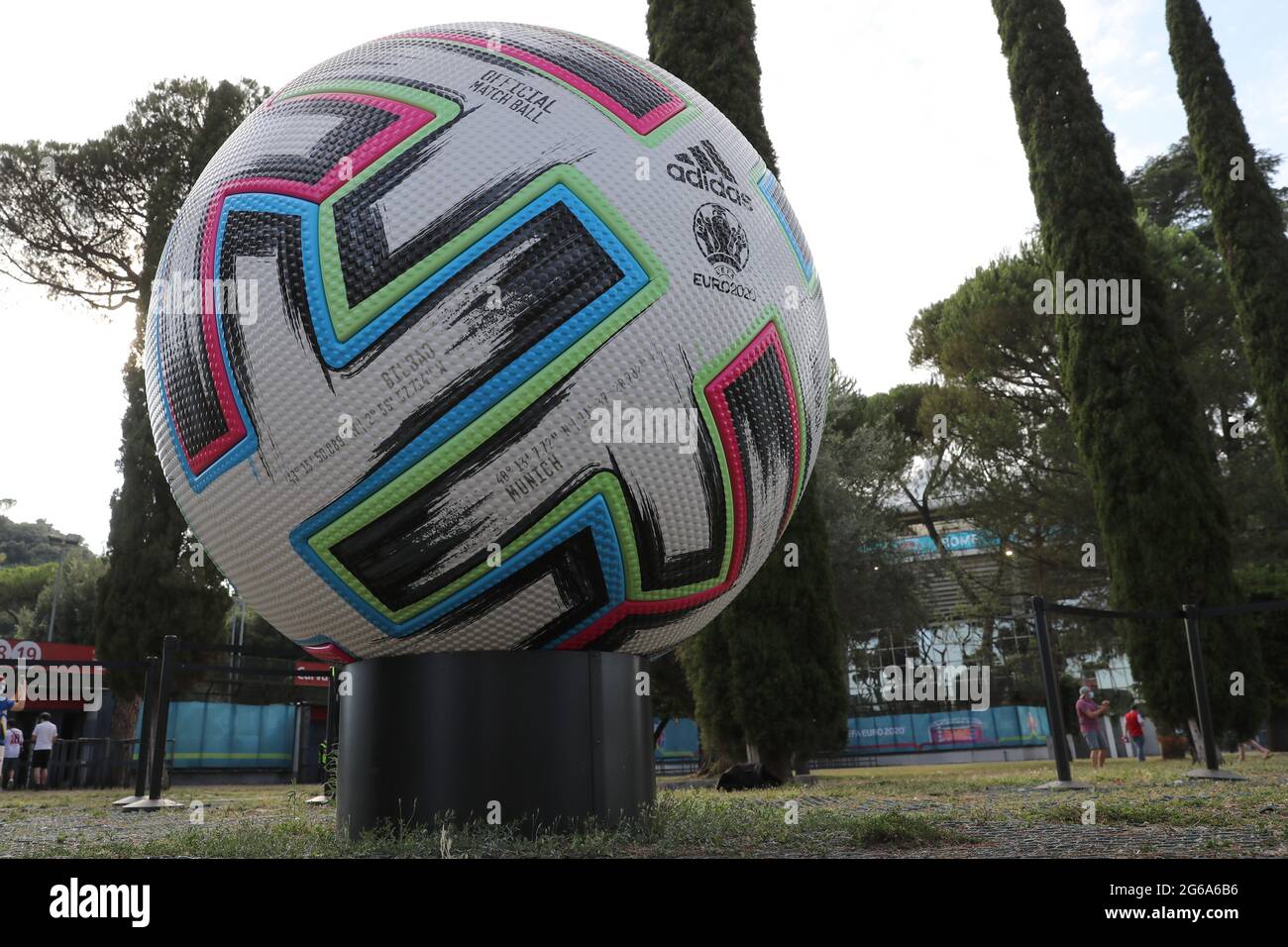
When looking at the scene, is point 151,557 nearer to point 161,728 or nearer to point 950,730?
point 161,728

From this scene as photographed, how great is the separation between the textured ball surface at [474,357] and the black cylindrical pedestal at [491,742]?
107 mm

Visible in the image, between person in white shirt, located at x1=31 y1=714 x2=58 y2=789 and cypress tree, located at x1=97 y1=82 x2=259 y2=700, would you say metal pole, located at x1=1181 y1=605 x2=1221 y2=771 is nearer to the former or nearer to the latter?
person in white shirt, located at x1=31 y1=714 x2=58 y2=789

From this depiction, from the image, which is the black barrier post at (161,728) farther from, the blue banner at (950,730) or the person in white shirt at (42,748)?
the blue banner at (950,730)

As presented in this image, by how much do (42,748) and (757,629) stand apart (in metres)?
10.9

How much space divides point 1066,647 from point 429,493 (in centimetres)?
2223

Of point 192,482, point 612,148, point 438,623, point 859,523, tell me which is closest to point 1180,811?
point 438,623

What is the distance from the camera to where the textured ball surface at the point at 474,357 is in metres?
2.95

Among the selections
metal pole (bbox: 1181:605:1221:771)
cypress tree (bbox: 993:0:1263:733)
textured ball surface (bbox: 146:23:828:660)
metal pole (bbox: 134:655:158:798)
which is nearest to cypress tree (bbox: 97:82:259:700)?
metal pole (bbox: 134:655:158:798)

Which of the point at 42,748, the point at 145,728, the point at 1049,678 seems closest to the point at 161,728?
the point at 145,728

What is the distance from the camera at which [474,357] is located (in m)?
2.91

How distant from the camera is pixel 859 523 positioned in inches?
796

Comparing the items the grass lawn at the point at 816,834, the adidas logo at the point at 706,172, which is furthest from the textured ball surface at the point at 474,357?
the grass lawn at the point at 816,834

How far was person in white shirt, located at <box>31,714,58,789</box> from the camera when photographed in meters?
13.6
